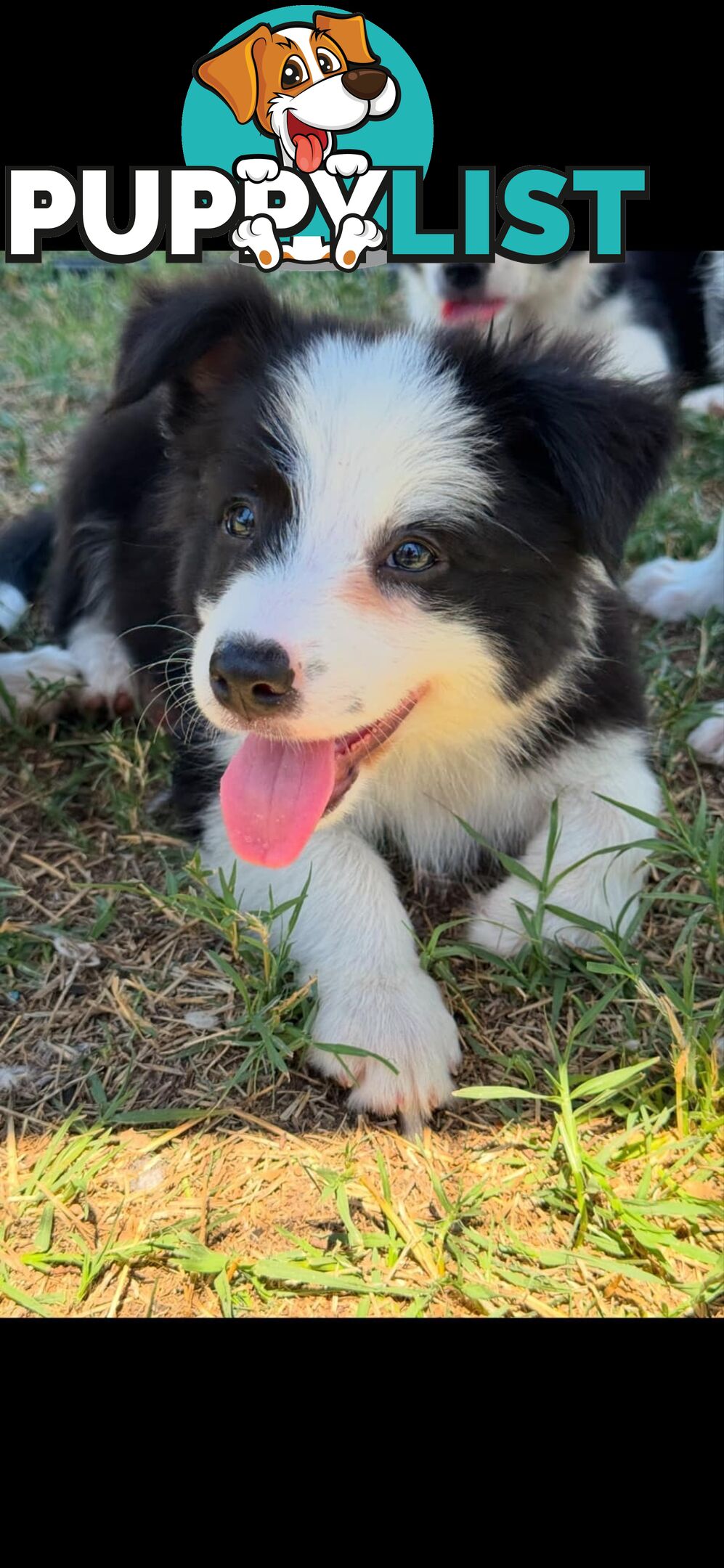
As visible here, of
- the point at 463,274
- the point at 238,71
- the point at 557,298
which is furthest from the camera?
the point at 557,298

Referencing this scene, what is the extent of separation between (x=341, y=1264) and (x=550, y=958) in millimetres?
747

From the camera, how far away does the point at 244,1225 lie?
1.95 meters

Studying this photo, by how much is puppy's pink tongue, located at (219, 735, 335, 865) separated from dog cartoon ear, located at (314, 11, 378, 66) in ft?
5.23

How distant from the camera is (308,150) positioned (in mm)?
3021

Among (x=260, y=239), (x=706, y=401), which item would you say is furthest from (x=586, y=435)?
(x=706, y=401)

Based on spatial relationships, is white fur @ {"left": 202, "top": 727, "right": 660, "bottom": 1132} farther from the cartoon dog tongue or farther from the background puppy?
the cartoon dog tongue

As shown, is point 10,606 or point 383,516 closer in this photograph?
point 383,516

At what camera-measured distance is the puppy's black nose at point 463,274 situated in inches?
172

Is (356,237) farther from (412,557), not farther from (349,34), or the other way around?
(412,557)

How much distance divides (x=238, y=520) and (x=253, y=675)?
0.47 m

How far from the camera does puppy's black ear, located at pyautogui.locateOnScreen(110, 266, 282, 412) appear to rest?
233cm

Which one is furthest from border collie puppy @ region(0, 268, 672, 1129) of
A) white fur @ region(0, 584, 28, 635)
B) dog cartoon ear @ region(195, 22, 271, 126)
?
white fur @ region(0, 584, 28, 635)

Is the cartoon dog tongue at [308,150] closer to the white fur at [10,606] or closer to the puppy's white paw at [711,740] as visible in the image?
the white fur at [10,606]

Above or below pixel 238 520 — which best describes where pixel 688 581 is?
above
